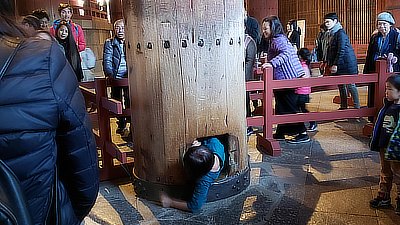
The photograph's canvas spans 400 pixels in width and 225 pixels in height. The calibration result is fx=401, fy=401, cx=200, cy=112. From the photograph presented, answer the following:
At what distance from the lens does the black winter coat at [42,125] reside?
1.35 meters

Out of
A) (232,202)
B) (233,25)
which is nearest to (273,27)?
(233,25)

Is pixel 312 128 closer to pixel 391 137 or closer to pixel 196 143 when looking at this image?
pixel 391 137

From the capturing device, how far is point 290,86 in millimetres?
5070

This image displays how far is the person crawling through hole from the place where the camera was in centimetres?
317

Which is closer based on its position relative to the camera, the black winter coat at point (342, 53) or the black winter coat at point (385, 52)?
the black winter coat at point (385, 52)

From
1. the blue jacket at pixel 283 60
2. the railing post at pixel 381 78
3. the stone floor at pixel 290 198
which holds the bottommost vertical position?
the stone floor at pixel 290 198

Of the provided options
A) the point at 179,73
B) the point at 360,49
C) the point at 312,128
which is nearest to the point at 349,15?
the point at 360,49

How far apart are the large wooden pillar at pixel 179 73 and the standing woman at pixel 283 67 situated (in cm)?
180

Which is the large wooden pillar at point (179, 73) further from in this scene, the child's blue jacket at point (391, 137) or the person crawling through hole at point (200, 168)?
the child's blue jacket at point (391, 137)

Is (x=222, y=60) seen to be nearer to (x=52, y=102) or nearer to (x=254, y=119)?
(x=254, y=119)

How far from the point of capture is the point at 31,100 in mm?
1369

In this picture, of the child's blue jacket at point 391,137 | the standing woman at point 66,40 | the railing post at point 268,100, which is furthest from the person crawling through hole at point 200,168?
the standing woman at point 66,40

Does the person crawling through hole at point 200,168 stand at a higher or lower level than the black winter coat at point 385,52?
lower

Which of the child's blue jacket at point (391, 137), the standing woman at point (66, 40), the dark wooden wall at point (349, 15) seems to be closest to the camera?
the child's blue jacket at point (391, 137)
